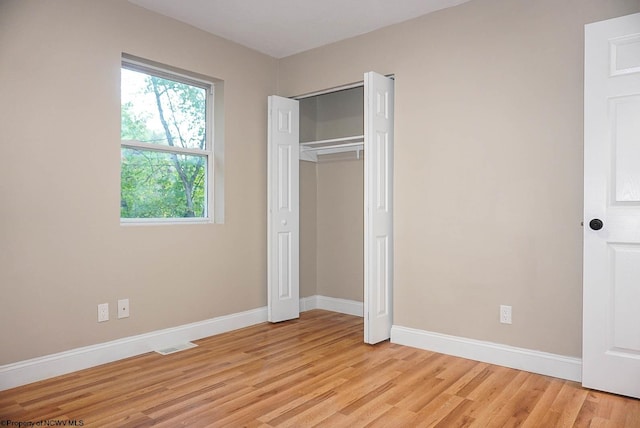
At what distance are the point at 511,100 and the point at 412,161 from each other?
2.80 feet

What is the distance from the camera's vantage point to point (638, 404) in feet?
8.16

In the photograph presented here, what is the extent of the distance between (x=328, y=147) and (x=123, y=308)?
2466mm

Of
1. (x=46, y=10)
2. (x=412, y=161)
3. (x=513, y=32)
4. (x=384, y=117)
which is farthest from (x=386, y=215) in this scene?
(x=46, y=10)

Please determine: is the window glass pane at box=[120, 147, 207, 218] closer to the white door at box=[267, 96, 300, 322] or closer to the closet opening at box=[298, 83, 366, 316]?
the white door at box=[267, 96, 300, 322]

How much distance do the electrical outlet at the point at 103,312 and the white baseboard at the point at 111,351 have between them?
179 mm

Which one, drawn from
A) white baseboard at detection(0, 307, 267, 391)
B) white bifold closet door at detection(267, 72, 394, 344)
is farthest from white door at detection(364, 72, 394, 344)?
white baseboard at detection(0, 307, 267, 391)

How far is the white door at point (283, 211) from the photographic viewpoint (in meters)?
4.31

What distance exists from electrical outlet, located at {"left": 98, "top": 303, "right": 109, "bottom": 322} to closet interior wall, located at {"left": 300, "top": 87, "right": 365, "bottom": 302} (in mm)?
2144

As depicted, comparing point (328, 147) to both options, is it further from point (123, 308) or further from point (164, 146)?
point (123, 308)

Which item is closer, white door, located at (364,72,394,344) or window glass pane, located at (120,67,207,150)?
window glass pane, located at (120,67,207,150)

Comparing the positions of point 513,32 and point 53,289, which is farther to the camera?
point 513,32

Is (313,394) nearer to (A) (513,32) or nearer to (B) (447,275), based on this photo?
(B) (447,275)

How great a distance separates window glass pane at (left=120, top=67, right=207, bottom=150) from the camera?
11.4 ft

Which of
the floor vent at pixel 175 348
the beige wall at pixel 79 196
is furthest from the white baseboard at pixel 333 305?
the floor vent at pixel 175 348
